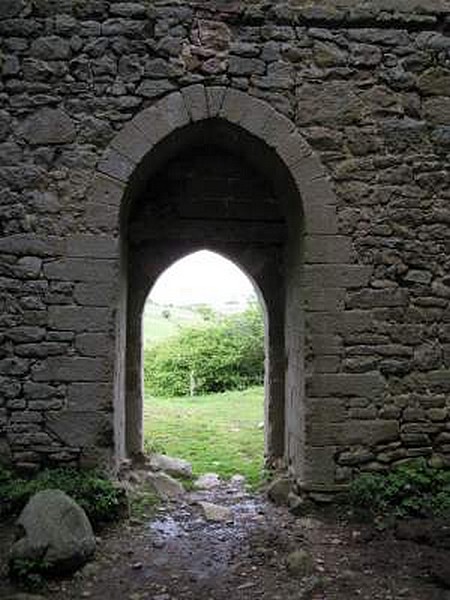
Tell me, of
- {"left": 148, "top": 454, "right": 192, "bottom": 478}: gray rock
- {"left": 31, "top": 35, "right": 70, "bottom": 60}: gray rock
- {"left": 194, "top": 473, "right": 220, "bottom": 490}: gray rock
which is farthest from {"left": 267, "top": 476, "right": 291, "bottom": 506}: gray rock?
{"left": 31, "top": 35, "right": 70, "bottom": 60}: gray rock

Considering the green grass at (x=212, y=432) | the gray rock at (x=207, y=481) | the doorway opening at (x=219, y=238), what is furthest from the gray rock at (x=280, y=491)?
the gray rock at (x=207, y=481)

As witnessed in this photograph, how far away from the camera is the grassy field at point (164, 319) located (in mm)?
17016

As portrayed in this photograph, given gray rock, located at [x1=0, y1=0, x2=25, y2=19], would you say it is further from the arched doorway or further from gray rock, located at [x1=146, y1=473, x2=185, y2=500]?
gray rock, located at [x1=146, y1=473, x2=185, y2=500]

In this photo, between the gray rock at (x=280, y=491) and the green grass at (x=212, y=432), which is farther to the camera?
the green grass at (x=212, y=432)

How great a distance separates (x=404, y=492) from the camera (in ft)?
16.2

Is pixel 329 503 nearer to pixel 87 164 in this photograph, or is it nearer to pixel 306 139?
pixel 306 139

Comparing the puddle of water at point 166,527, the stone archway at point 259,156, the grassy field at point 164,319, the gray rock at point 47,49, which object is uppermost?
the gray rock at point 47,49

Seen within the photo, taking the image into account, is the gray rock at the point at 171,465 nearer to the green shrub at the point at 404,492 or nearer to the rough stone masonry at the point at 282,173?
the rough stone masonry at the point at 282,173

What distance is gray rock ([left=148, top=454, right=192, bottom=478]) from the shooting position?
21.1ft

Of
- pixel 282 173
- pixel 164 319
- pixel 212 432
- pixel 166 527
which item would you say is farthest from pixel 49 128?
pixel 164 319

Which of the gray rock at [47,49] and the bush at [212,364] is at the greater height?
the gray rock at [47,49]

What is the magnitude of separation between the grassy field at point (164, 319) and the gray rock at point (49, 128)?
36.7 ft

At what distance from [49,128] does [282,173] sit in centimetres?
202

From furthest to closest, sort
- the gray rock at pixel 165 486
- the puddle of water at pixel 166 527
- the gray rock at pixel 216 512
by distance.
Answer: the gray rock at pixel 165 486, the gray rock at pixel 216 512, the puddle of water at pixel 166 527
